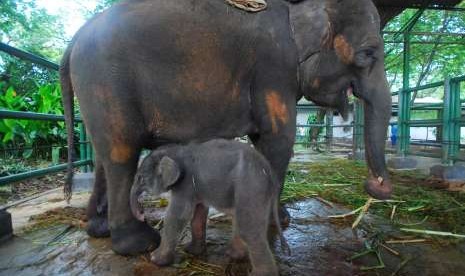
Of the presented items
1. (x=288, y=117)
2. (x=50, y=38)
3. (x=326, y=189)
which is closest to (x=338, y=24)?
(x=288, y=117)

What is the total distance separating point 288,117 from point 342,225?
43.0 inches

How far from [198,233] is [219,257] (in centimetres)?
20

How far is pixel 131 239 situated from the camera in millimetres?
2141

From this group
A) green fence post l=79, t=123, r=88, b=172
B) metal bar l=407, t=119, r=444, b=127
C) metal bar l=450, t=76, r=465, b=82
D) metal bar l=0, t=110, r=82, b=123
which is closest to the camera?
metal bar l=0, t=110, r=82, b=123

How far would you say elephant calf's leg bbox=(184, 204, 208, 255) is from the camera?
2.18 m

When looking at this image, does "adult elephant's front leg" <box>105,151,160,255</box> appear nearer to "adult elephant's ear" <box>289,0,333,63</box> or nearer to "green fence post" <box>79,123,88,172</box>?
"adult elephant's ear" <box>289,0,333,63</box>

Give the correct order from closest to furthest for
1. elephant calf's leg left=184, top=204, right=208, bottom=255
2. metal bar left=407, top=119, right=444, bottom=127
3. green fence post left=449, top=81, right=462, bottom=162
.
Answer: elephant calf's leg left=184, top=204, right=208, bottom=255 < green fence post left=449, top=81, right=462, bottom=162 < metal bar left=407, top=119, right=444, bottom=127

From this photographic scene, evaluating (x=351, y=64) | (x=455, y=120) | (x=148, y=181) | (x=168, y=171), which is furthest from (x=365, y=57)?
(x=455, y=120)

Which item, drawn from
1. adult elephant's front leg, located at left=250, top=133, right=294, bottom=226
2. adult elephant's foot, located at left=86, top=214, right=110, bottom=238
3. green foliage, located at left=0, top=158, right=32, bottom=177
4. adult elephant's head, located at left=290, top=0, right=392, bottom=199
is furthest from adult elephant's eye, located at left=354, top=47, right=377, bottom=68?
green foliage, located at left=0, top=158, right=32, bottom=177

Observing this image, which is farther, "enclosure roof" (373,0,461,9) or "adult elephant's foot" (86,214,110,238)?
"enclosure roof" (373,0,461,9)

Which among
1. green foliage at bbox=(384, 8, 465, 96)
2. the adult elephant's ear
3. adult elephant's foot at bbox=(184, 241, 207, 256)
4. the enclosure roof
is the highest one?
green foliage at bbox=(384, 8, 465, 96)

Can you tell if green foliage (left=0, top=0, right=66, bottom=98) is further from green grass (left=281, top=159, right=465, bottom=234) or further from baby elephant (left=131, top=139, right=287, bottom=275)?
baby elephant (left=131, top=139, right=287, bottom=275)

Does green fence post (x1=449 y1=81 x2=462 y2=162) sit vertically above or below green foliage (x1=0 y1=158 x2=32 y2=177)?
above

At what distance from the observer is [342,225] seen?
9.25 ft
